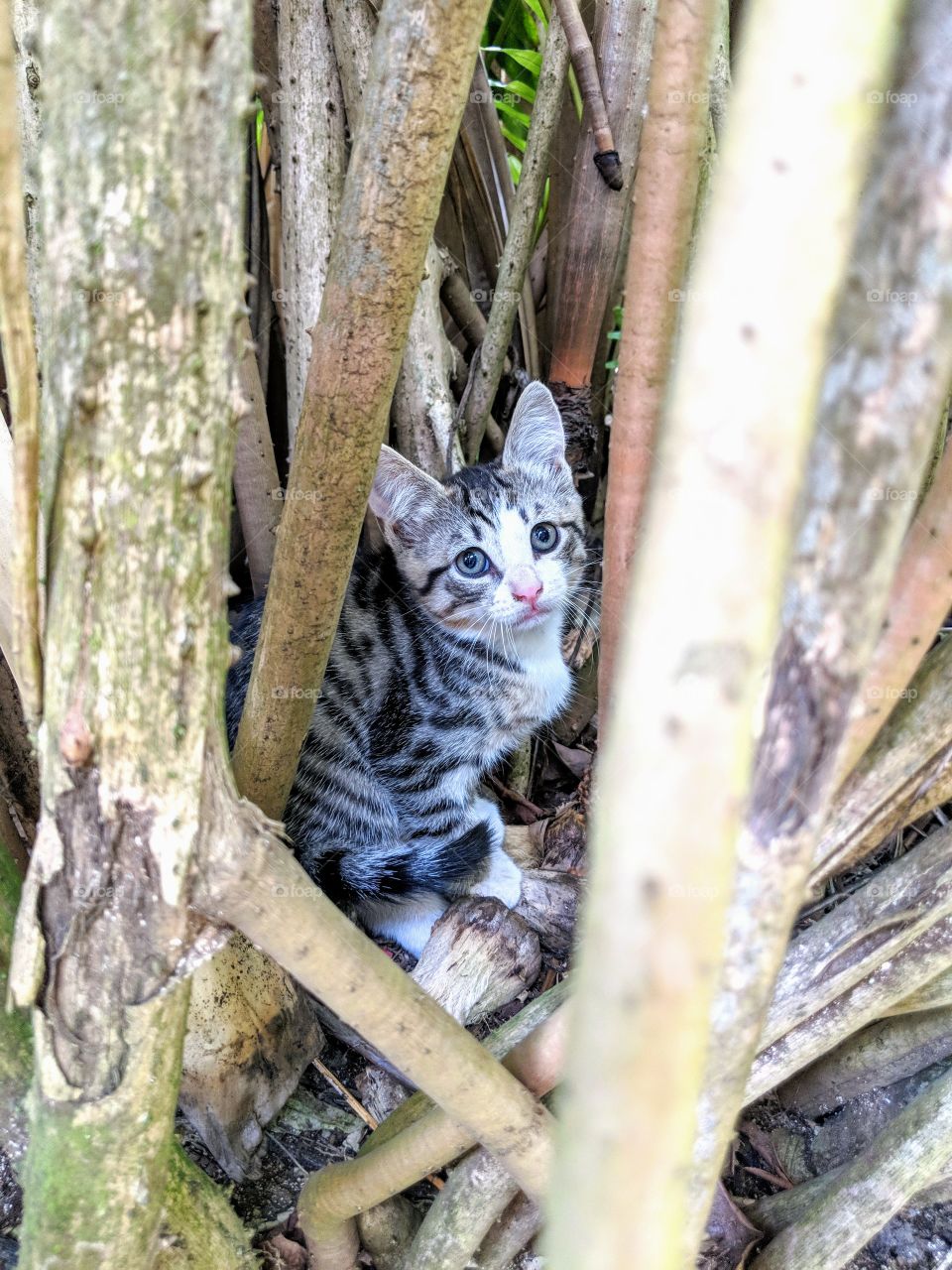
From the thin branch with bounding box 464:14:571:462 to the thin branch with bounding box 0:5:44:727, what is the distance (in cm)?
153

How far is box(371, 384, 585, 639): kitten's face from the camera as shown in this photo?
2.39 metres

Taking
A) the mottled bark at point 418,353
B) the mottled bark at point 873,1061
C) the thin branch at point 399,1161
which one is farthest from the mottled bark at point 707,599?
→ the mottled bark at point 418,353

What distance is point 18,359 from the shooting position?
2.93 feet

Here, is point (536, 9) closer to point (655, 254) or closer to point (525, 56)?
point (525, 56)

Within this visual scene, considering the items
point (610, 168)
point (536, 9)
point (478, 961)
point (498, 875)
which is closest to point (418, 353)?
point (610, 168)

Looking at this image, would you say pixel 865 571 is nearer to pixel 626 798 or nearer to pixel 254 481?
pixel 626 798

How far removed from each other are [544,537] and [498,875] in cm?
83

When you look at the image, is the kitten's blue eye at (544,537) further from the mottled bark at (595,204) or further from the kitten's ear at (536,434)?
the mottled bark at (595,204)

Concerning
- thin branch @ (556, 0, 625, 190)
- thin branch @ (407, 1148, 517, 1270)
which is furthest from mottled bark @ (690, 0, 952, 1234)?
thin branch @ (556, 0, 625, 190)

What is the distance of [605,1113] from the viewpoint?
52cm

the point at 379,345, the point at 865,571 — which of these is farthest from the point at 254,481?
the point at 865,571

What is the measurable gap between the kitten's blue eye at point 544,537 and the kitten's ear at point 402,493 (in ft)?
0.81

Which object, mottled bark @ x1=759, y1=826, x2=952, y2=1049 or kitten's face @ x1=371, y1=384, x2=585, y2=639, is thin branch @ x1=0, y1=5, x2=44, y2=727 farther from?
kitten's face @ x1=371, y1=384, x2=585, y2=639

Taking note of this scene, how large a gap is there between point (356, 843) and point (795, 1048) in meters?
1.20
